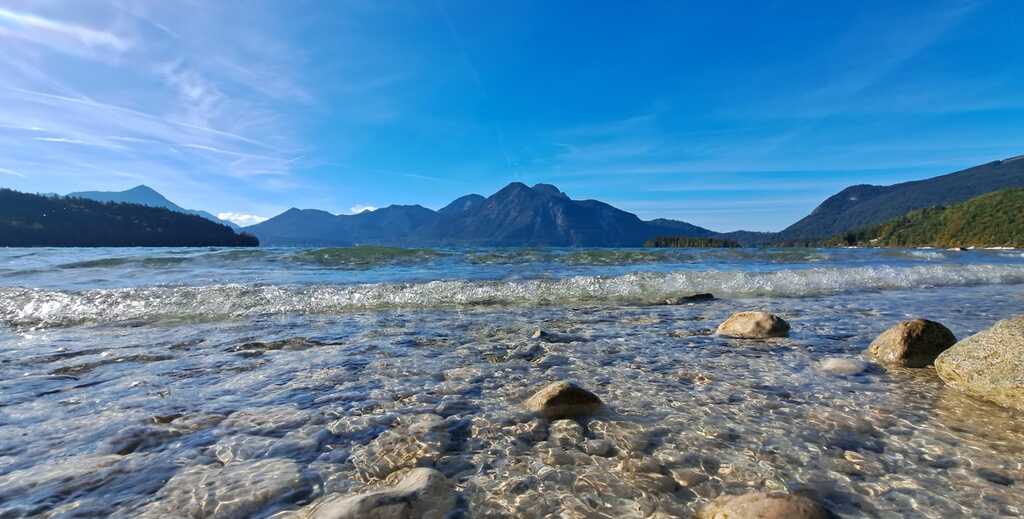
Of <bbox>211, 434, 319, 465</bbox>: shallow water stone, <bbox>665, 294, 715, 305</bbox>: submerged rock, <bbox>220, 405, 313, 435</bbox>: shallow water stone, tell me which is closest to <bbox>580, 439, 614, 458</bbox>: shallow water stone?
<bbox>211, 434, 319, 465</bbox>: shallow water stone

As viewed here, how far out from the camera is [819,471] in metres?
3.37

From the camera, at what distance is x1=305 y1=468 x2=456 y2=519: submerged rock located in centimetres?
264

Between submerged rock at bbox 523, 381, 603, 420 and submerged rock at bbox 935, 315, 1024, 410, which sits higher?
submerged rock at bbox 935, 315, 1024, 410

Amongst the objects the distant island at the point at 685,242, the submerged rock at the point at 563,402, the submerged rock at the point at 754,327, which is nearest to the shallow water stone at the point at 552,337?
the submerged rock at the point at 754,327

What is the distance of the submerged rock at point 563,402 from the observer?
4582mm

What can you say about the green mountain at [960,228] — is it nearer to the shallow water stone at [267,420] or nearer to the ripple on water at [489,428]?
the ripple on water at [489,428]

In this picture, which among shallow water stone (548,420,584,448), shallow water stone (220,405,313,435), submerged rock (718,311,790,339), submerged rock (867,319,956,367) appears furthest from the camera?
submerged rock (718,311,790,339)

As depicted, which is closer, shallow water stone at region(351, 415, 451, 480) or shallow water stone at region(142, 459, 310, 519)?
shallow water stone at region(142, 459, 310, 519)

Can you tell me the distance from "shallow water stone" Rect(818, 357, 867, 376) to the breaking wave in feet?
22.0

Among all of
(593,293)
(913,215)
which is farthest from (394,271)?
(913,215)

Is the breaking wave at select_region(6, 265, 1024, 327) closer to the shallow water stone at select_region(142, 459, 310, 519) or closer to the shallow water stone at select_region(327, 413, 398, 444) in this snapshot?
the shallow water stone at select_region(327, 413, 398, 444)

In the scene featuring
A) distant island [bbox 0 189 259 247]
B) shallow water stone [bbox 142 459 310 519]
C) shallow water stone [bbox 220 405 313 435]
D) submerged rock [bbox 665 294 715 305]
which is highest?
distant island [bbox 0 189 259 247]

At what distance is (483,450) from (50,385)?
5713 mm

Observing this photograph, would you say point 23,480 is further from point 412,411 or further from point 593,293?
point 593,293
